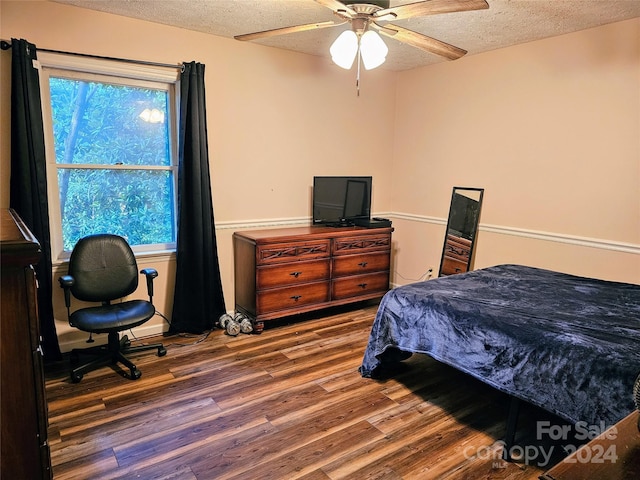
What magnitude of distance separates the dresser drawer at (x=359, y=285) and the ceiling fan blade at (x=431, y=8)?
2.49 meters

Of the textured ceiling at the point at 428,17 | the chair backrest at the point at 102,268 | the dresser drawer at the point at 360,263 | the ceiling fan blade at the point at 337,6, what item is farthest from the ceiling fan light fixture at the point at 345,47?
the chair backrest at the point at 102,268

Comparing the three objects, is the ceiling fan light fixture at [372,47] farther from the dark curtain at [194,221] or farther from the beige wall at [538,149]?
the beige wall at [538,149]

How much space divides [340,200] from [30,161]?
2679 mm

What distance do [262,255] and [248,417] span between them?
1463 mm

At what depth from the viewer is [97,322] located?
111 inches

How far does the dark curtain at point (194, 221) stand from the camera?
346cm

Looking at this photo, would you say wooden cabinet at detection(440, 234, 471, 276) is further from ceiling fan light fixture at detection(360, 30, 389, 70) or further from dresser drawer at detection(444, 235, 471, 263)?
ceiling fan light fixture at detection(360, 30, 389, 70)

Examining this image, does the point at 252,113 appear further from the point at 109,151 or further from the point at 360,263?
the point at 360,263

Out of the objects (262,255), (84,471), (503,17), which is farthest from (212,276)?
(503,17)

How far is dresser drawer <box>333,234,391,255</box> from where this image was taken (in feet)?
13.4

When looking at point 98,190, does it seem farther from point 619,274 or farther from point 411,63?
point 619,274

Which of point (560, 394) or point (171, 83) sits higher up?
point (171, 83)

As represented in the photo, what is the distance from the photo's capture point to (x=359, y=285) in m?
4.30

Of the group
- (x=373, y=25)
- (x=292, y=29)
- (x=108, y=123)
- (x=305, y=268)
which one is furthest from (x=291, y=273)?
(x=373, y=25)
